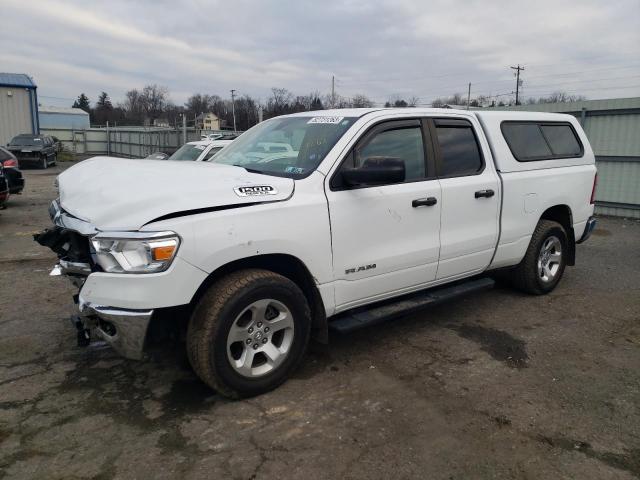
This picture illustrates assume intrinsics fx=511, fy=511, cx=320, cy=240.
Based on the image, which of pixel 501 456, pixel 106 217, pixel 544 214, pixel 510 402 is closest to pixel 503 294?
pixel 544 214

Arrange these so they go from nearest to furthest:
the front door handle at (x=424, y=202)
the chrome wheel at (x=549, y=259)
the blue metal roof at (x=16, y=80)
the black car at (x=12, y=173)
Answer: the front door handle at (x=424, y=202), the chrome wheel at (x=549, y=259), the black car at (x=12, y=173), the blue metal roof at (x=16, y=80)

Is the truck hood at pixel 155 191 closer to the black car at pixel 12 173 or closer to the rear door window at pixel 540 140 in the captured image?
the rear door window at pixel 540 140

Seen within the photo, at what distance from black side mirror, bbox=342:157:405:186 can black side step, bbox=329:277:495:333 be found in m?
1.04

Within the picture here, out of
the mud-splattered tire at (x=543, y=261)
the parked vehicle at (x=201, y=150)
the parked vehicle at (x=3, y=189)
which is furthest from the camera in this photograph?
the parked vehicle at (x=3, y=189)

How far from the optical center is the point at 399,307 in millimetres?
4090

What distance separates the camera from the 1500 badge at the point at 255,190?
10.6 feet

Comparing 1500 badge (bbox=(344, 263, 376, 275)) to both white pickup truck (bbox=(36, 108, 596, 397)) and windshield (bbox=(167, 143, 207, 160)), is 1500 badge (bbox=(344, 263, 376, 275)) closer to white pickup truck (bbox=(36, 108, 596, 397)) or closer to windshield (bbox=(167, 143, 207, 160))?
white pickup truck (bbox=(36, 108, 596, 397))

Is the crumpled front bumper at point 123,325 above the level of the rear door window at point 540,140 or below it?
below

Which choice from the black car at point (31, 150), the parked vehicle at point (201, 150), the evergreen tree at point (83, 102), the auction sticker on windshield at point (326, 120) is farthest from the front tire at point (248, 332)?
the evergreen tree at point (83, 102)

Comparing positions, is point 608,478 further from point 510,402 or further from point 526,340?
point 526,340

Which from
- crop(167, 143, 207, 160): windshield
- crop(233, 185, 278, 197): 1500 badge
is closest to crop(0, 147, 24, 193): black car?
crop(167, 143, 207, 160): windshield

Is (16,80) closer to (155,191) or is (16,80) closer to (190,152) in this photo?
(190,152)

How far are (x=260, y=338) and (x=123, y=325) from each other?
0.87 meters

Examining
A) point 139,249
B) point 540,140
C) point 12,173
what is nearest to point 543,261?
point 540,140
